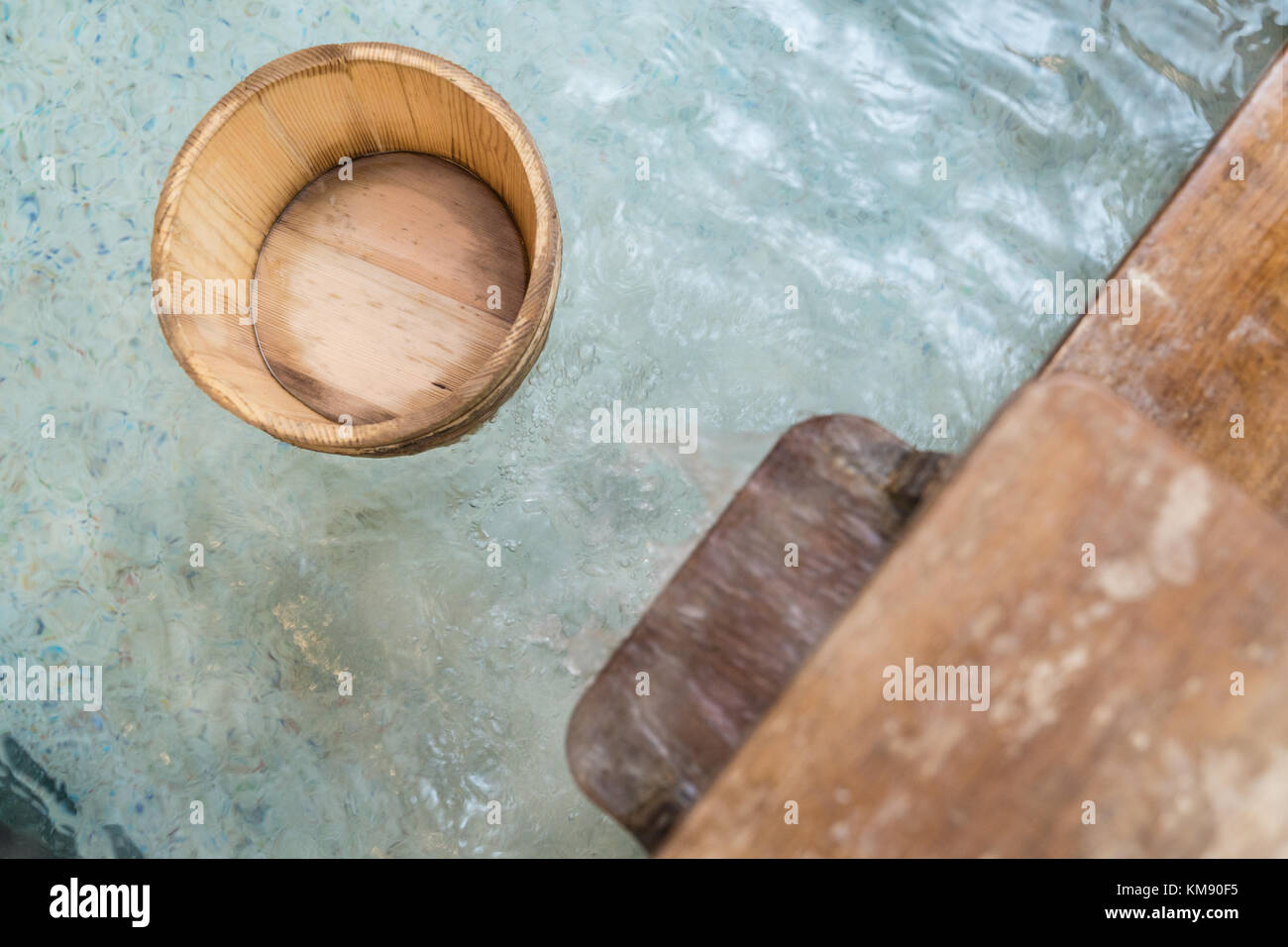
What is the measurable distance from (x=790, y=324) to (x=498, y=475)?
3.19ft

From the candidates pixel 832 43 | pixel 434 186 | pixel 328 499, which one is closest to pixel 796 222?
pixel 832 43

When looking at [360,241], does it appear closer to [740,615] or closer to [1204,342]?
[740,615]

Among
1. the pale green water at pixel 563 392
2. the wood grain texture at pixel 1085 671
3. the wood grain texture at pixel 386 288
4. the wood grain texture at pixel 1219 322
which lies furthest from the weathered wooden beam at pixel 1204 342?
the wood grain texture at pixel 386 288

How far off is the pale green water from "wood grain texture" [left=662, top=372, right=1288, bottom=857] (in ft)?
4.59

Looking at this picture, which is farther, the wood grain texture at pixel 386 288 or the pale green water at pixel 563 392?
the pale green water at pixel 563 392

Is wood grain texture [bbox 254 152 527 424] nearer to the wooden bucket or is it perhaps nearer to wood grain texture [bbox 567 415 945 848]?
the wooden bucket

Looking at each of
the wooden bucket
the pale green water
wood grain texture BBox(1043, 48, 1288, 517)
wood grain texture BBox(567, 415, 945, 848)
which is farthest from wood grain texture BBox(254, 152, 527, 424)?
wood grain texture BBox(1043, 48, 1288, 517)

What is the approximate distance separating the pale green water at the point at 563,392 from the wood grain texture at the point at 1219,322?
89 centimetres

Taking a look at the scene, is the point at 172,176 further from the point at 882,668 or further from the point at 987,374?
the point at 987,374

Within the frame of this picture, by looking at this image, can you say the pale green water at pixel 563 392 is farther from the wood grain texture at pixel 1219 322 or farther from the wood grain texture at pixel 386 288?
the wood grain texture at pixel 1219 322

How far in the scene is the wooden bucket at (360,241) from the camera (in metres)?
1.78

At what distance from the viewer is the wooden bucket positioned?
5.84ft

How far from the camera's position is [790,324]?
2.48 metres

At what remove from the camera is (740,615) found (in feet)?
4.19
